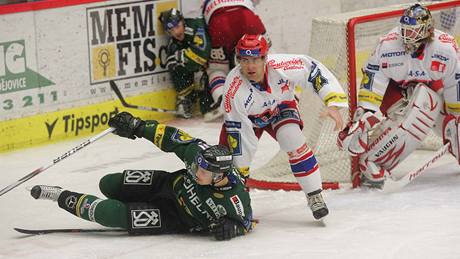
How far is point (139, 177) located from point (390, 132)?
1.71 m

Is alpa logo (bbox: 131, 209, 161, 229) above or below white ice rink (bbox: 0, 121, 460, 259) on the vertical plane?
above

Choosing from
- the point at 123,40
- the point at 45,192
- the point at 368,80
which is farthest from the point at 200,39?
the point at 45,192

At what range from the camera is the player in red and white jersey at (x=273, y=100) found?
637cm

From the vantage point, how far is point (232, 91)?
6430mm

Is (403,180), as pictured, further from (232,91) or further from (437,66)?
(232,91)

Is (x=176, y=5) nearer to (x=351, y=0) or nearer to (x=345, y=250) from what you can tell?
(x=351, y=0)

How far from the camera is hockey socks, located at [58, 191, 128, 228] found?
6.18 metres

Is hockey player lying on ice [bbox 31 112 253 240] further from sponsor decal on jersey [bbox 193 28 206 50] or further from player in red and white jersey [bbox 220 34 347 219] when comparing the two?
sponsor decal on jersey [bbox 193 28 206 50]

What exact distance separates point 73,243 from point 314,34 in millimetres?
2461

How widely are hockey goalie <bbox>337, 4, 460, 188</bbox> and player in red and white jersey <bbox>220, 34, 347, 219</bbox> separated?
0.69 m

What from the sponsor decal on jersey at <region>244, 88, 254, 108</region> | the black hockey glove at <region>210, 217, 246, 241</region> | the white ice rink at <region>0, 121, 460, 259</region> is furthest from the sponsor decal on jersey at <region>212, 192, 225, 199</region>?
the sponsor decal on jersey at <region>244, 88, 254, 108</region>

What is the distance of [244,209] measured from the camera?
6.13m

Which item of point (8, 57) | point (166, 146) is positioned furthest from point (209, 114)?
point (166, 146)

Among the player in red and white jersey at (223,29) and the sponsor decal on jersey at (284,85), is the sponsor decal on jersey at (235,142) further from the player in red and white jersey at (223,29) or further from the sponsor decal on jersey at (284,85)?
the player in red and white jersey at (223,29)
